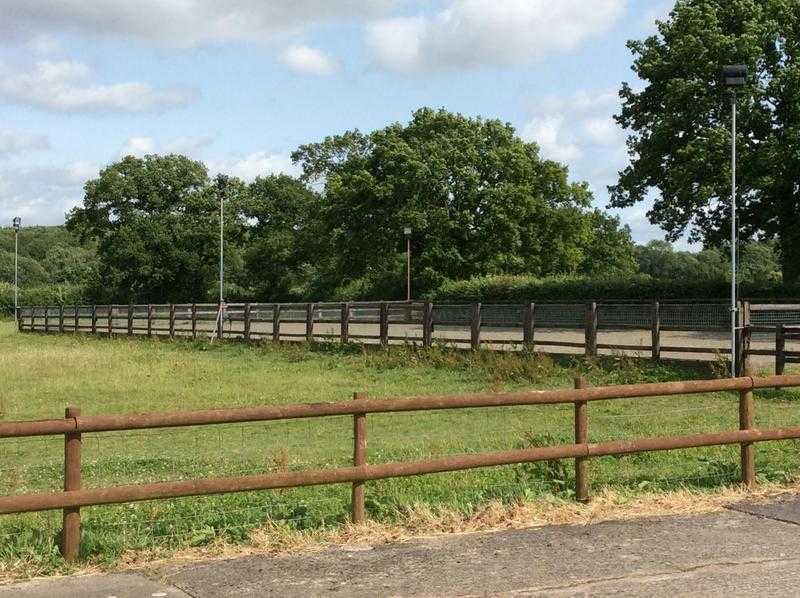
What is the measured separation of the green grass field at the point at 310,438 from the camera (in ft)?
24.0

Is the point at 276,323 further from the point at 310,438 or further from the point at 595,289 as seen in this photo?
the point at 310,438

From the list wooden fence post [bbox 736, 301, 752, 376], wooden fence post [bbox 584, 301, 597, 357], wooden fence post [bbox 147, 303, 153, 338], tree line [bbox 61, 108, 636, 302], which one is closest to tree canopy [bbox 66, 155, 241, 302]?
tree line [bbox 61, 108, 636, 302]

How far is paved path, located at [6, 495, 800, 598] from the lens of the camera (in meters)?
5.54

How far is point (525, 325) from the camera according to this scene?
23484mm

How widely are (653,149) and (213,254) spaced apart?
51.8 meters

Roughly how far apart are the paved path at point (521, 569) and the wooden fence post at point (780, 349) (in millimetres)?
11486

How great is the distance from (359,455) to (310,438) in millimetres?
6074

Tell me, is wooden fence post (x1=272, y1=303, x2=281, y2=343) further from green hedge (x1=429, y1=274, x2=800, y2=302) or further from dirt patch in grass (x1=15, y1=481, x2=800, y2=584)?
dirt patch in grass (x1=15, y1=481, x2=800, y2=584)

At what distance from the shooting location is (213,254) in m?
84.8

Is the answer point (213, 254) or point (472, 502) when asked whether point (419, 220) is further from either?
point (472, 502)

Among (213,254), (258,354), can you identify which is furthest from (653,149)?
(213,254)

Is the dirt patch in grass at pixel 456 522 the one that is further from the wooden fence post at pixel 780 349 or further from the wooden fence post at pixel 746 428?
the wooden fence post at pixel 780 349

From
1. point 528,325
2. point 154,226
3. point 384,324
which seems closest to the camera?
point 528,325

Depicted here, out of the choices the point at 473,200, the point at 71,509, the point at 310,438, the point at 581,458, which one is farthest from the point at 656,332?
the point at 473,200
